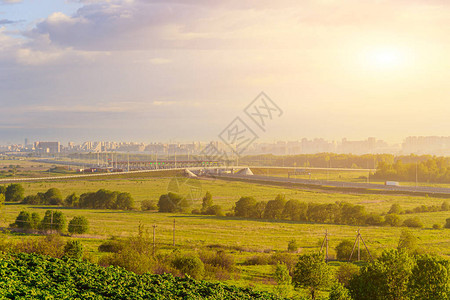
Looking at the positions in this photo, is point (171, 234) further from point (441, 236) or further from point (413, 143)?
point (413, 143)

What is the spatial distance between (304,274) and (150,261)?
5137mm

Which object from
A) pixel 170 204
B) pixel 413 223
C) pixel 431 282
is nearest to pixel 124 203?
pixel 170 204

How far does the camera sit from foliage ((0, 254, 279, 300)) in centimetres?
692

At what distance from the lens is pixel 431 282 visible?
9734 mm

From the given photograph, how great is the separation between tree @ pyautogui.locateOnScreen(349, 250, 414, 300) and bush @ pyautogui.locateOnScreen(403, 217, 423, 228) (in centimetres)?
2152

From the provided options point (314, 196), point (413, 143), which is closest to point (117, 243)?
point (314, 196)

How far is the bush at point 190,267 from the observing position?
13.7 meters

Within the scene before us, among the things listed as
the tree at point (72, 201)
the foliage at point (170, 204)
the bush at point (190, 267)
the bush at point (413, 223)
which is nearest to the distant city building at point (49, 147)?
the tree at point (72, 201)

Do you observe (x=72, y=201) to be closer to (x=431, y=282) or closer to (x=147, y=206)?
(x=147, y=206)

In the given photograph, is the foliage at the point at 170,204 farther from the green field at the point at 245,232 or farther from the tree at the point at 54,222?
the tree at the point at 54,222

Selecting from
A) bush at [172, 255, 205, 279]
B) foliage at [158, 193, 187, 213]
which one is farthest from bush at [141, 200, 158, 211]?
bush at [172, 255, 205, 279]

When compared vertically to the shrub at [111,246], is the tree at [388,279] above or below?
above

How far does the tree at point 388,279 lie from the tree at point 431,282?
0.23 m

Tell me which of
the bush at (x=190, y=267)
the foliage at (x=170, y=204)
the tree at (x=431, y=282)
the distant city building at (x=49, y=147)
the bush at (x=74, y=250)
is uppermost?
the distant city building at (x=49, y=147)
